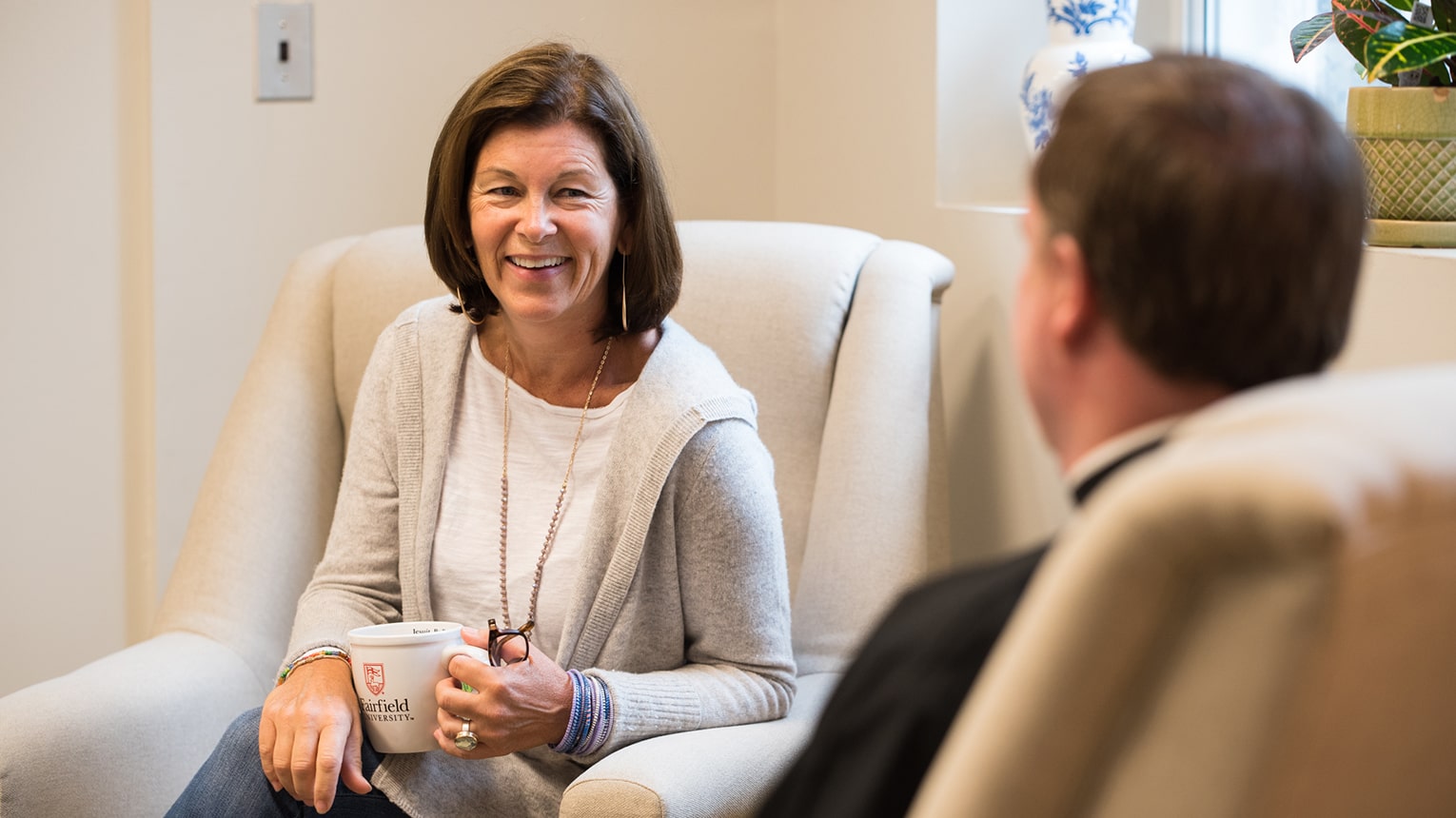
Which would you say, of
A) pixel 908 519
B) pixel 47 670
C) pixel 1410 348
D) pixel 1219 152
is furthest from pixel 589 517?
pixel 47 670

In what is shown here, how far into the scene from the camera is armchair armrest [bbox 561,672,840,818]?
1.07 m

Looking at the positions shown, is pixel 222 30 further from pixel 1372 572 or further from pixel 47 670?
pixel 1372 572

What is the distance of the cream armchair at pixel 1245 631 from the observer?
402mm

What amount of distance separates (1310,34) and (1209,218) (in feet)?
2.70

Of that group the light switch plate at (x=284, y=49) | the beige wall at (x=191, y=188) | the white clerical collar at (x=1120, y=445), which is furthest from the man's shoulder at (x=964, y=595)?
the light switch plate at (x=284, y=49)

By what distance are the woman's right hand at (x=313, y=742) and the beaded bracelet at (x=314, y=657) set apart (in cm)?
4

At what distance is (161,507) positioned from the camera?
84.0 inches

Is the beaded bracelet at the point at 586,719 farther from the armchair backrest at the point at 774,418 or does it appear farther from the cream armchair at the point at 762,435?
the armchair backrest at the point at 774,418

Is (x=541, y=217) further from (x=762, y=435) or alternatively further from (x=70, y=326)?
(x=70, y=326)

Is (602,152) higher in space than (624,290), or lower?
higher

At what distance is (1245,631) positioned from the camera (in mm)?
417

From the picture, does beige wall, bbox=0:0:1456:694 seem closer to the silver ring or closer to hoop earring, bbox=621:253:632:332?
hoop earring, bbox=621:253:632:332

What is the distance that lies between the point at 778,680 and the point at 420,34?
4.11 ft

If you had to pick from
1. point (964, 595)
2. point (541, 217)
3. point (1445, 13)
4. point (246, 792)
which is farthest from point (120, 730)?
point (1445, 13)
